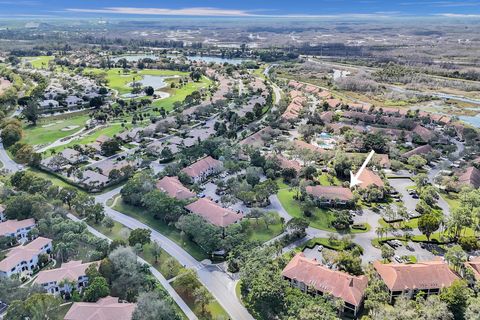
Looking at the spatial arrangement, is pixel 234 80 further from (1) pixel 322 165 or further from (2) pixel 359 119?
(1) pixel 322 165

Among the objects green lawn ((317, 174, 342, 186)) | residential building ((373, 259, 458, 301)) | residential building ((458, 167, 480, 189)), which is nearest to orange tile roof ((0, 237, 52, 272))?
residential building ((373, 259, 458, 301))

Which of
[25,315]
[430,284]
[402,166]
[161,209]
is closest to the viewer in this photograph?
[25,315]

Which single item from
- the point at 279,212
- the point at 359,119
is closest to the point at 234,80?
the point at 359,119

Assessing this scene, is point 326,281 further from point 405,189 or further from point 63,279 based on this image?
point 405,189

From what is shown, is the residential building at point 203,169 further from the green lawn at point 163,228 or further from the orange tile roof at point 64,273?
the orange tile roof at point 64,273

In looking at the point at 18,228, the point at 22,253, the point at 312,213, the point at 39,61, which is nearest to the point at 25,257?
the point at 22,253

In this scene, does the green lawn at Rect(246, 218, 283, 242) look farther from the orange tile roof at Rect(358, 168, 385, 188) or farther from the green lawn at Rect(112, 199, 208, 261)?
the orange tile roof at Rect(358, 168, 385, 188)

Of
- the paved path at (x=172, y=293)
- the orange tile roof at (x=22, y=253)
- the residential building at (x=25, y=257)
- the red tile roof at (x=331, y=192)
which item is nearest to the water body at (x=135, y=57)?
the red tile roof at (x=331, y=192)
